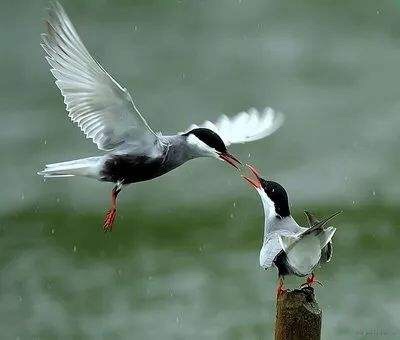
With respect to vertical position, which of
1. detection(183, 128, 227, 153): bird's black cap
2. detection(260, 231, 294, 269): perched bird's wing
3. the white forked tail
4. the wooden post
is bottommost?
detection(260, 231, 294, 269): perched bird's wing

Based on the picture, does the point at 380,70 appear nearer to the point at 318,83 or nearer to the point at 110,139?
the point at 318,83

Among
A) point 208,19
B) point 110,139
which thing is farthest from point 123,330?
point 208,19

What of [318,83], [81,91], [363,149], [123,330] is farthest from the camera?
[318,83]

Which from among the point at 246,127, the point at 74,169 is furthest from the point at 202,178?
the point at 74,169

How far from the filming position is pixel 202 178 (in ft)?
28.4

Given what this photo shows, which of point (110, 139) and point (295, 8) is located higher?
point (110, 139)

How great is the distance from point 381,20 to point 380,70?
0.72m

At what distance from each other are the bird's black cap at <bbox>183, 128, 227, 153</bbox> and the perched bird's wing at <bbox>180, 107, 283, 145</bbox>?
1.21 ft

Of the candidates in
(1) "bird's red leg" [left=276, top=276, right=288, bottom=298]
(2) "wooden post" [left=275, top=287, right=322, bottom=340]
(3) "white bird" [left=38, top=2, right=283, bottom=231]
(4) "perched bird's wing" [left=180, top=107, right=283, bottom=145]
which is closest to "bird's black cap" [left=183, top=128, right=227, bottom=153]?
(3) "white bird" [left=38, top=2, right=283, bottom=231]

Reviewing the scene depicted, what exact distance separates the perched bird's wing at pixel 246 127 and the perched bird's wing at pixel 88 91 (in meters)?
0.53

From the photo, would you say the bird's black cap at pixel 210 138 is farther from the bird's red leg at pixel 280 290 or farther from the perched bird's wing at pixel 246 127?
the bird's red leg at pixel 280 290

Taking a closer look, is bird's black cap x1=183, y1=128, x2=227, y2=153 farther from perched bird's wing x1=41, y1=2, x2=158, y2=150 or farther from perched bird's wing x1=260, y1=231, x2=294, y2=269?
perched bird's wing x1=260, y1=231, x2=294, y2=269

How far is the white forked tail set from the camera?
467cm

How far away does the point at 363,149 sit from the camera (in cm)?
→ 901
